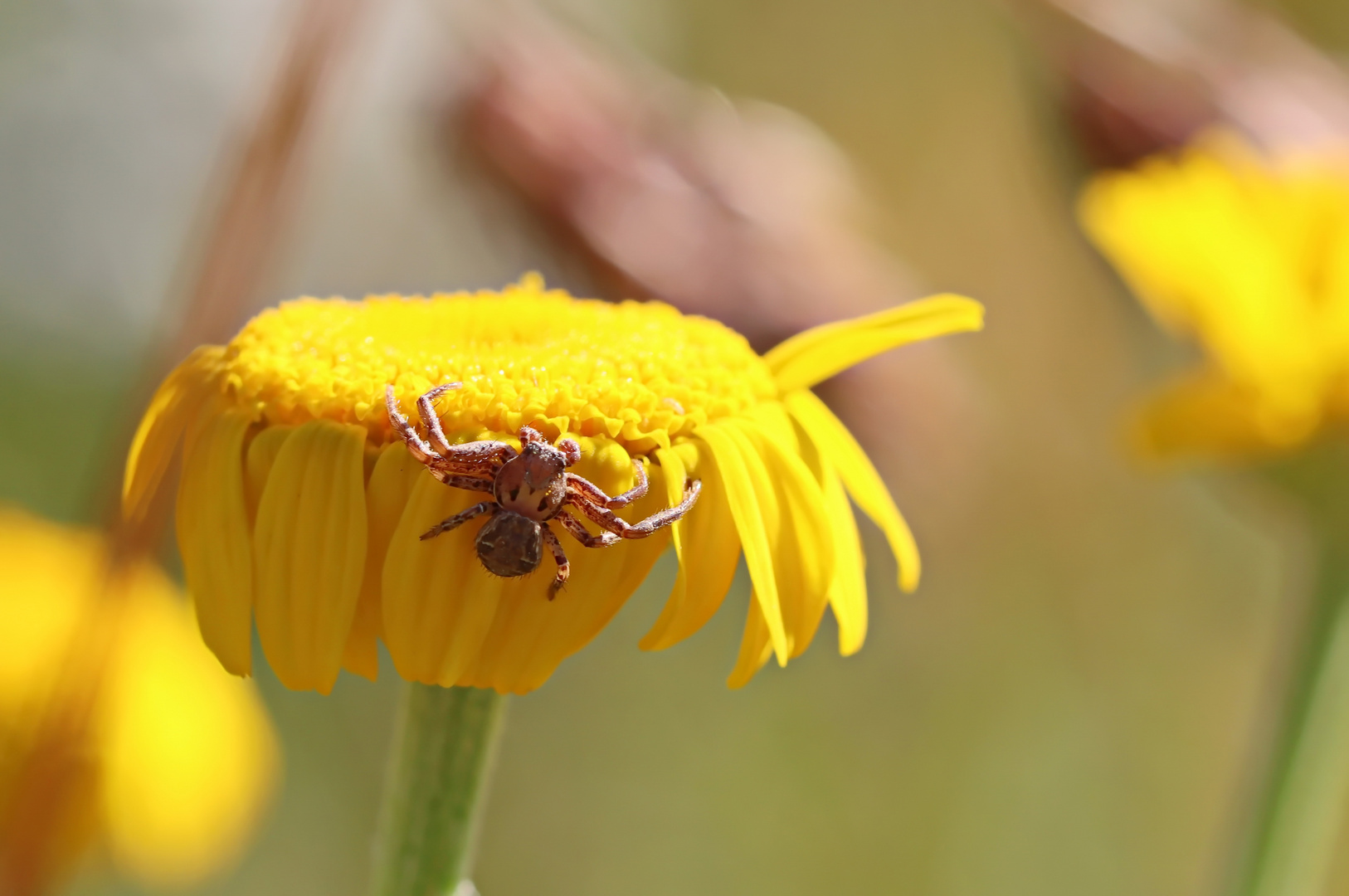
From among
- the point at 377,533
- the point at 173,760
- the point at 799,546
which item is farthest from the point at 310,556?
the point at 173,760

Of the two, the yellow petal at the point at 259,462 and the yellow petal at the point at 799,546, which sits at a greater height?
the yellow petal at the point at 799,546

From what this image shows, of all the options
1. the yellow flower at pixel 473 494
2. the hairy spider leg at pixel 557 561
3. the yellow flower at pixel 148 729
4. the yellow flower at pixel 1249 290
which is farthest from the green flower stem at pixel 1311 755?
the yellow flower at pixel 148 729

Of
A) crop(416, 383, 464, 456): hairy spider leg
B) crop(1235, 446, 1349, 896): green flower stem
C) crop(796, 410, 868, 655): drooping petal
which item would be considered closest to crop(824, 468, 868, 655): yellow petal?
crop(796, 410, 868, 655): drooping petal

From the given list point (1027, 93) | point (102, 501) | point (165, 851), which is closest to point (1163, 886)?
point (1027, 93)

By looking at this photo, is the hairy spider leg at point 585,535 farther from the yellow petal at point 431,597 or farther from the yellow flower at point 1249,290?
the yellow flower at point 1249,290

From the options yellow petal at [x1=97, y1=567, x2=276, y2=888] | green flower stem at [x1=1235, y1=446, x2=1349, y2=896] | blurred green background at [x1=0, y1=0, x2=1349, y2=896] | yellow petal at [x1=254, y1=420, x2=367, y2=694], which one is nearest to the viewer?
yellow petal at [x1=254, y1=420, x2=367, y2=694]

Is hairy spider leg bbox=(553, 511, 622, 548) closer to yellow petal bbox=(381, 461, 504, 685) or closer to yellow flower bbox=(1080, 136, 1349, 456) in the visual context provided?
yellow petal bbox=(381, 461, 504, 685)
